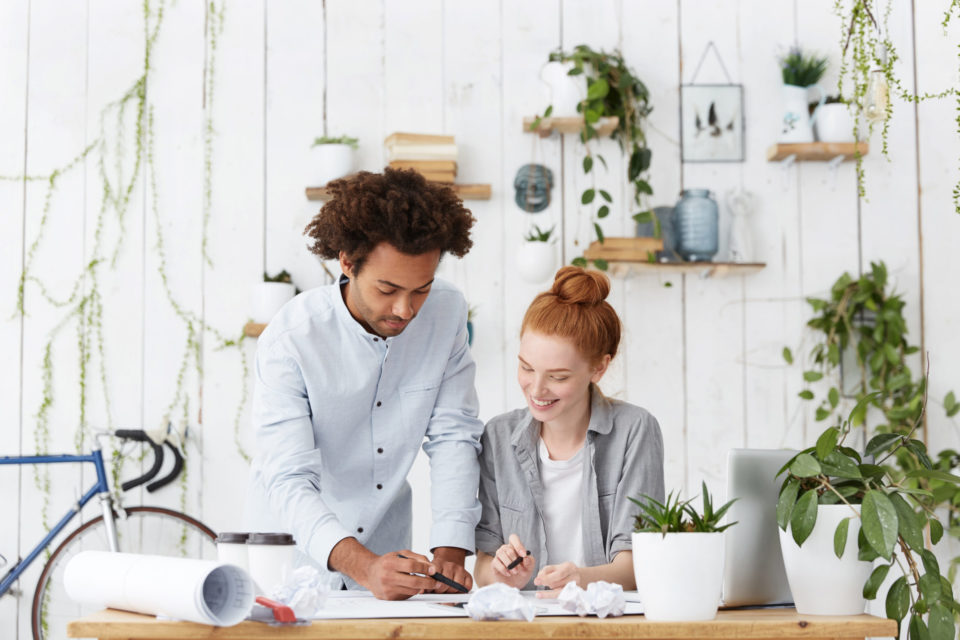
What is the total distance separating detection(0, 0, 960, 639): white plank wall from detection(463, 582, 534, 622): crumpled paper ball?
1945mm

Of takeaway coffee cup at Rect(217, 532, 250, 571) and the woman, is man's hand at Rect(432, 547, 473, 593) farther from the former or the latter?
takeaway coffee cup at Rect(217, 532, 250, 571)

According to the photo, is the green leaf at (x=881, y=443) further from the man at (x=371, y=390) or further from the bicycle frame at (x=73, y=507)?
the bicycle frame at (x=73, y=507)

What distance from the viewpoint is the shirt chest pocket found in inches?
70.9

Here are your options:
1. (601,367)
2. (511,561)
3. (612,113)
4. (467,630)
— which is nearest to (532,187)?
(612,113)

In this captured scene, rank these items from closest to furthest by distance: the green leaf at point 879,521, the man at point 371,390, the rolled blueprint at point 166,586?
the rolled blueprint at point 166,586 < the green leaf at point 879,521 < the man at point 371,390

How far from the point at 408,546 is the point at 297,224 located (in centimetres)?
139

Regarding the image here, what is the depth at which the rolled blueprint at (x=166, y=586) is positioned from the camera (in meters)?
0.99

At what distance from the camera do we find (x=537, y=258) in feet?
9.68

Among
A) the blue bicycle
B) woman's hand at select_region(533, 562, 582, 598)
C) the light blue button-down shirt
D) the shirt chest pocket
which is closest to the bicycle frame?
the blue bicycle

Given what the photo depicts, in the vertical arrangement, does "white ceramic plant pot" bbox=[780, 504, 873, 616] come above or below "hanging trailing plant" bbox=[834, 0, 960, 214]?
below

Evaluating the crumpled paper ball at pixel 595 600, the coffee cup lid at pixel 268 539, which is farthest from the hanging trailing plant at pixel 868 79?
the coffee cup lid at pixel 268 539

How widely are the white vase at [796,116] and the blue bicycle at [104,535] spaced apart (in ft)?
7.11

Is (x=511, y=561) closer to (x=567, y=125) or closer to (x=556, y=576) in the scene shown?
(x=556, y=576)

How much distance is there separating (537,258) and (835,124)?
40.5 inches
